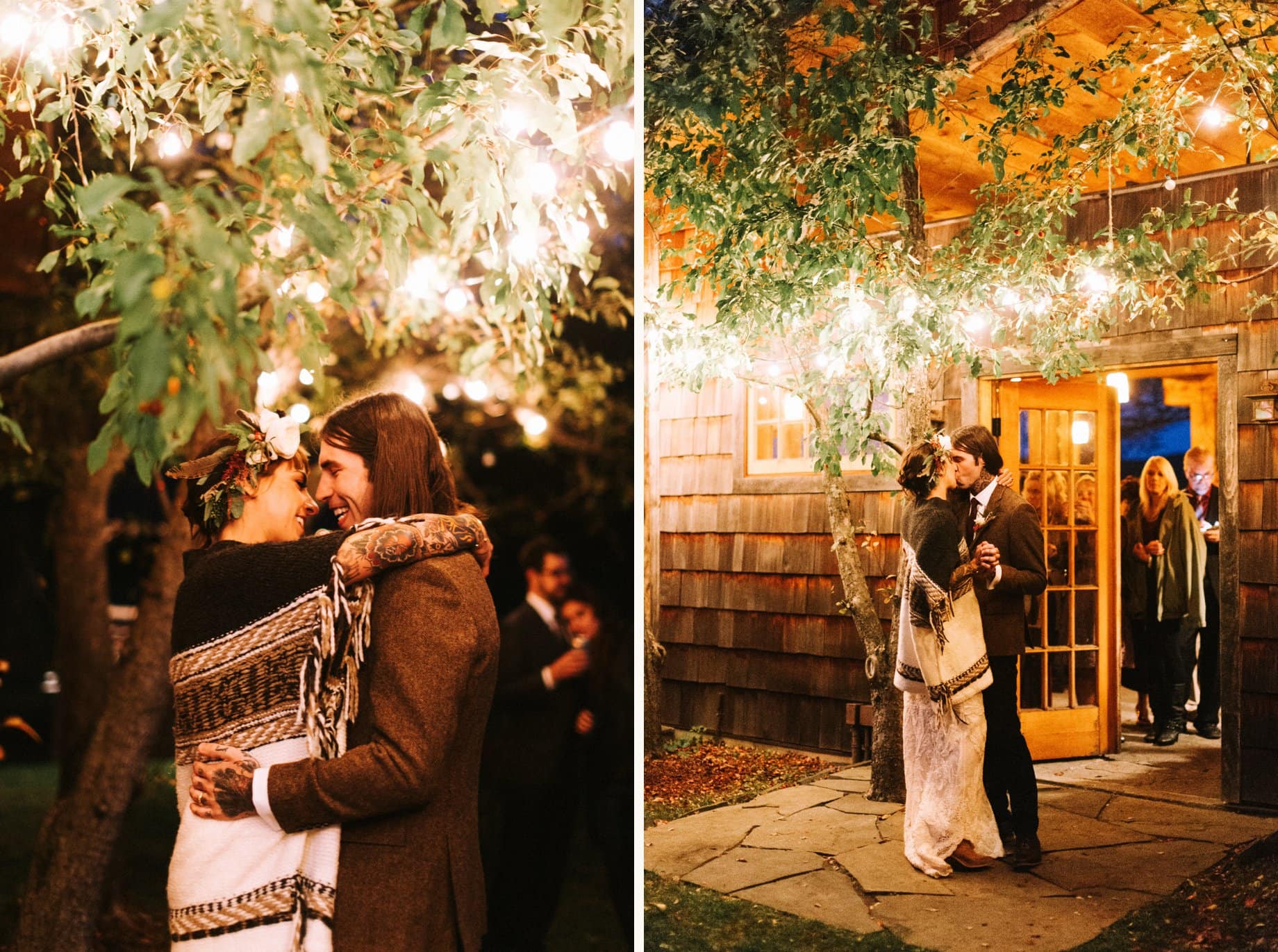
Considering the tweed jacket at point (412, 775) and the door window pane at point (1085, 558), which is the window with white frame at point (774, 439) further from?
the tweed jacket at point (412, 775)

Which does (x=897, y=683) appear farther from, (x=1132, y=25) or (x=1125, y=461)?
(x=1125, y=461)

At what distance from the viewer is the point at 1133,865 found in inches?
110

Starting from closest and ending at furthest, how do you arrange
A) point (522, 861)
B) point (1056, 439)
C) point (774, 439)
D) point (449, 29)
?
point (449, 29)
point (522, 861)
point (1056, 439)
point (774, 439)

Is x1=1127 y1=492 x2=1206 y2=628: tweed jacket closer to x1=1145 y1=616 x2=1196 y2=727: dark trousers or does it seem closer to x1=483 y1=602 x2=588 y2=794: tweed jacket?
x1=1145 y1=616 x2=1196 y2=727: dark trousers

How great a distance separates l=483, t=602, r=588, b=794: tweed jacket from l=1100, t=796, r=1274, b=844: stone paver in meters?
1.79

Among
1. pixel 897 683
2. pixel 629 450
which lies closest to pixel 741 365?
pixel 629 450

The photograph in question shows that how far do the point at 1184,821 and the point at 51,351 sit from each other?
10.8ft

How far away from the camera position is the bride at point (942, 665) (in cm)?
297

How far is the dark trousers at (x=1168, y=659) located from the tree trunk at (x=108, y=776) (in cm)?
323

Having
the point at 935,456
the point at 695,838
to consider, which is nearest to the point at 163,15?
the point at 935,456

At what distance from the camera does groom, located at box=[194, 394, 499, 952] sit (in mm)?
1674

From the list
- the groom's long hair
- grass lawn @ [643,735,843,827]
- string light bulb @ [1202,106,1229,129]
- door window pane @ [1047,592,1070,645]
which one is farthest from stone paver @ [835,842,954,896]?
string light bulb @ [1202,106,1229,129]

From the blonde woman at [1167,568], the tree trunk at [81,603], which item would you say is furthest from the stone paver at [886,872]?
the tree trunk at [81,603]

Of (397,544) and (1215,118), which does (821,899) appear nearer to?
(397,544)
